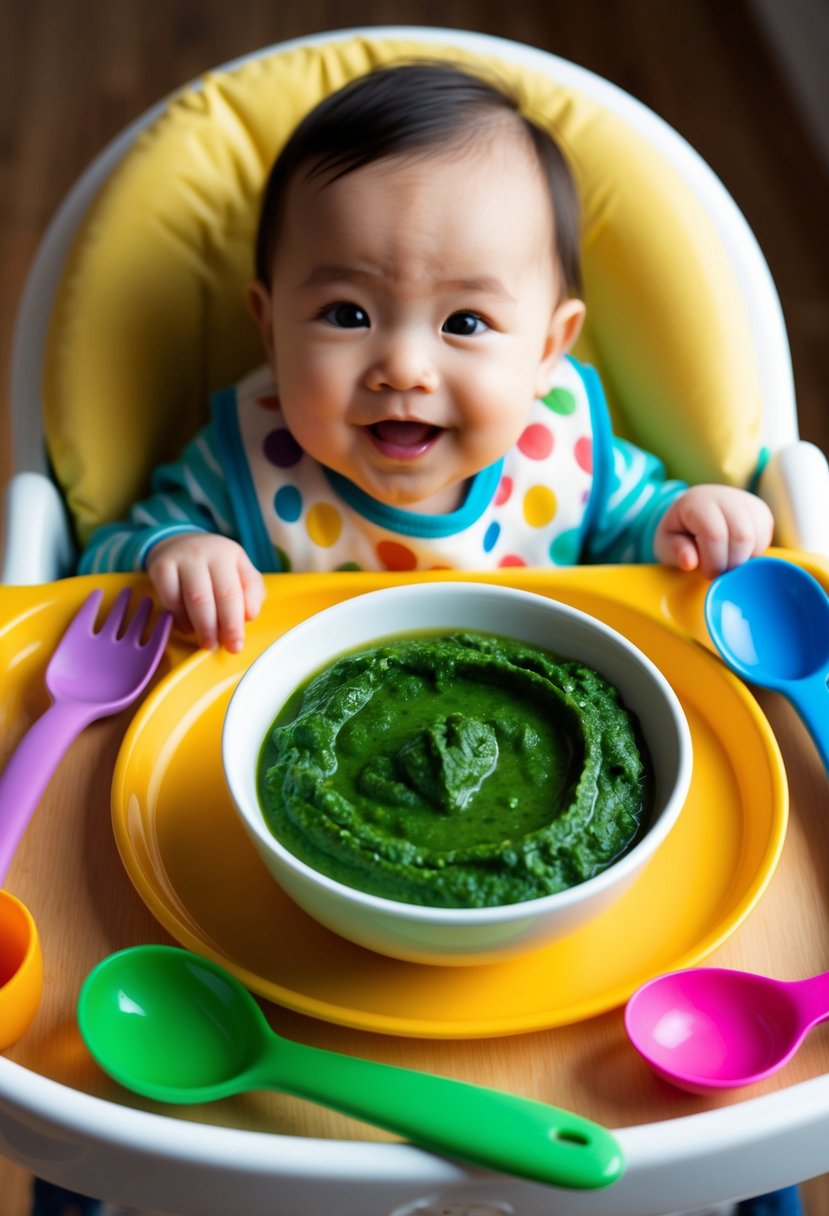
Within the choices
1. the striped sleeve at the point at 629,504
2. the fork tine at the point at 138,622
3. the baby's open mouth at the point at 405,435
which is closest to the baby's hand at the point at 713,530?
the striped sleeve at the point at 629,504

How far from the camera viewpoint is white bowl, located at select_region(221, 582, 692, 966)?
0.66m

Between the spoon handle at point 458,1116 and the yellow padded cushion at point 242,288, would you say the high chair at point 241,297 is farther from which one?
the spoon handle at point 458,1116

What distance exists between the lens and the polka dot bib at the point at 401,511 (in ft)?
3.84

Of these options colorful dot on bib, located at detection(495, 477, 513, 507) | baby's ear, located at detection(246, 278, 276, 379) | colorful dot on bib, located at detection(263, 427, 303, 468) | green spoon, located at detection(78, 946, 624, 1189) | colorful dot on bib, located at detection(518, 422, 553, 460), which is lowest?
green spoon, located at detection(78, 946, 624, 1189)

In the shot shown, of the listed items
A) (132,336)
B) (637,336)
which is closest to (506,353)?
(637,336)

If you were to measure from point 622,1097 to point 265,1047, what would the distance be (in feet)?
0.65

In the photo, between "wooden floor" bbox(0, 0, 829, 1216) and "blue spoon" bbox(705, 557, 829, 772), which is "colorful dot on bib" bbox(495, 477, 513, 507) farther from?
"wooden floor" bbox(0, 0, 829, 1216)

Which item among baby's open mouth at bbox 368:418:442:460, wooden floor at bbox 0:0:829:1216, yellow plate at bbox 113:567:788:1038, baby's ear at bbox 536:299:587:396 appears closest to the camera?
yellow plate at bbox 113:567:788:1038

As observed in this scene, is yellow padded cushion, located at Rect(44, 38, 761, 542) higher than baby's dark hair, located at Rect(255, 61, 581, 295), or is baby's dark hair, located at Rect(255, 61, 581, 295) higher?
baby's dark hair, located at Rect(255, 61, 581, 295)

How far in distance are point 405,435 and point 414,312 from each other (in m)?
0.11

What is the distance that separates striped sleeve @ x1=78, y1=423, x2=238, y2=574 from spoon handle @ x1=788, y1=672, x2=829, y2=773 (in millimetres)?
550

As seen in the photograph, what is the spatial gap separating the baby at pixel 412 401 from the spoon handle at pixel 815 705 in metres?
0.15

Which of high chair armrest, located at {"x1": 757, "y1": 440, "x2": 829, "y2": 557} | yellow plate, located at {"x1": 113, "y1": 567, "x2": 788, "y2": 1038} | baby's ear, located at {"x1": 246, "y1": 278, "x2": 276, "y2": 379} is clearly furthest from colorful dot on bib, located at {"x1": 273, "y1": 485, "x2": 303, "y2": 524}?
high chair armrest, located at {"x1": 757, "y1": 440, "x2": 829, "y2": 557}

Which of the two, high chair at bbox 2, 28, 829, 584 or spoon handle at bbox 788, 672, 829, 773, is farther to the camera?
high chair at bbox 2, 28, 829, 584
